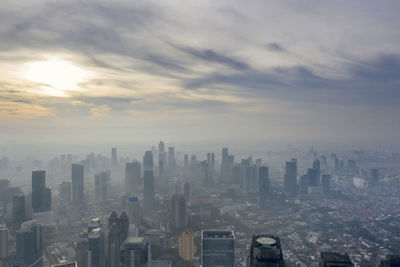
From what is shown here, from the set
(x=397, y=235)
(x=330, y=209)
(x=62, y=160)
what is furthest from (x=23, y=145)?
(x=397, y=235)

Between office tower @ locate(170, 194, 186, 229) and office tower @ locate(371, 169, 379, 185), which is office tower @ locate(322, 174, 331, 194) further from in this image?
office tower @ locate(170, 194, 186, 229)

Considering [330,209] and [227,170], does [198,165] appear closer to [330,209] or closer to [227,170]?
[227,170]

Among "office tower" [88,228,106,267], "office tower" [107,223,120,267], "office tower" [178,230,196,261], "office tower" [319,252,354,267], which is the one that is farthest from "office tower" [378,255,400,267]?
"office tower" [88,228,106,267]

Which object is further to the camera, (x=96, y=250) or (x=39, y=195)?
(x=39, y=195)

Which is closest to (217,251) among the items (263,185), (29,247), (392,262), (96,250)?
(96,250)

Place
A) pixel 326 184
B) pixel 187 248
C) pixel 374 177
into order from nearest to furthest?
1. pixel 187 248
2. pixel 326 184
3. pixel 374 177

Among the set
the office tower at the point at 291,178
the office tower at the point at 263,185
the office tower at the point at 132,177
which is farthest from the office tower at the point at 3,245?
the office tower at the point at 291,178

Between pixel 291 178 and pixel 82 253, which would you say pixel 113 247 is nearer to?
pixel 82 253

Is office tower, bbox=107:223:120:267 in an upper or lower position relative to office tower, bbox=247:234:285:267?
lower
